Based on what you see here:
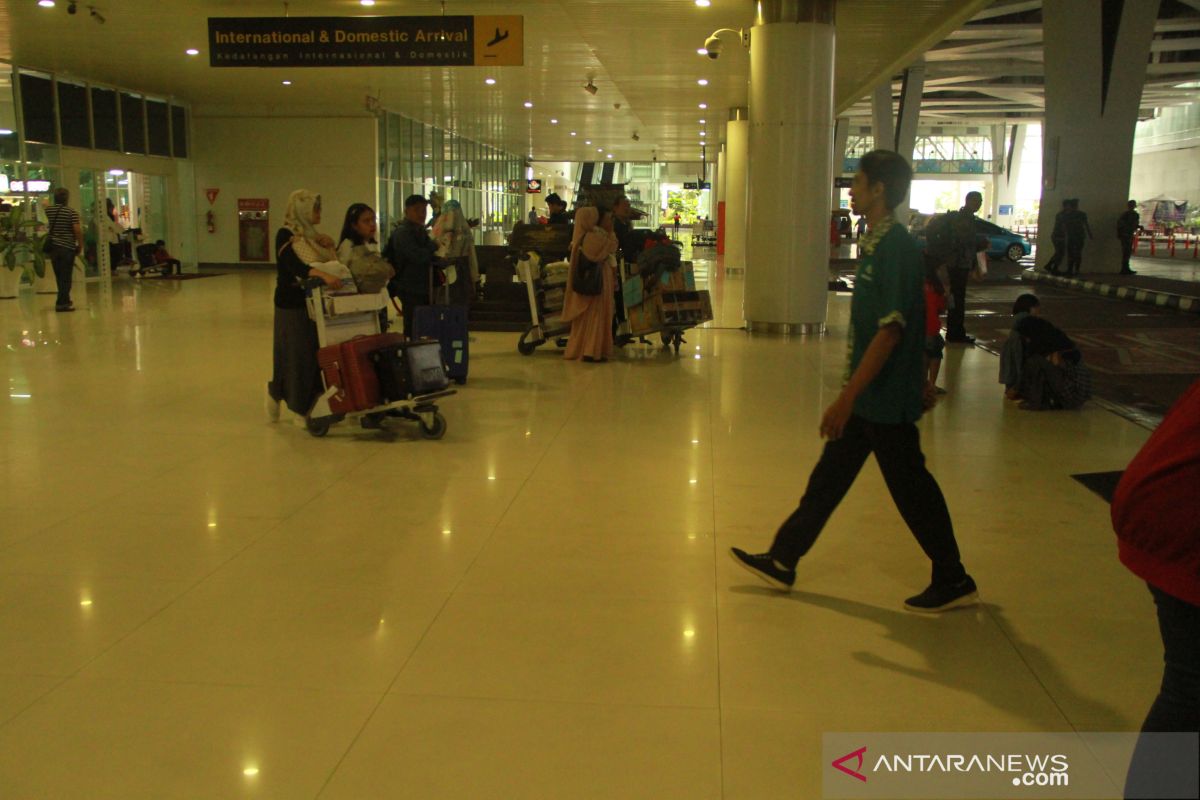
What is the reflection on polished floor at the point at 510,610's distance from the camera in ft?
9.71

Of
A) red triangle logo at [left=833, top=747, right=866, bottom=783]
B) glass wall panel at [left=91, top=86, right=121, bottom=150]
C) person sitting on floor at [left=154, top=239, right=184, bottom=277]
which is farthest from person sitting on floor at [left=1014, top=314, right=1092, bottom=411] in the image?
glass wall panel at [left=91, top=86, right=121, bottom=150]

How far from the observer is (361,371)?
7.00 meters

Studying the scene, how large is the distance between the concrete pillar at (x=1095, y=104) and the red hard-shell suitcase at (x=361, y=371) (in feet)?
67.9

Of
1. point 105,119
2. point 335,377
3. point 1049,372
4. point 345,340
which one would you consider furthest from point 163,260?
point 1049,372

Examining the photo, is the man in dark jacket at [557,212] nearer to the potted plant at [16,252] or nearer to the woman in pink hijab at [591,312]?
the woman in pink hijab at [591,312]

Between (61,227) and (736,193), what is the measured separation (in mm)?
14545

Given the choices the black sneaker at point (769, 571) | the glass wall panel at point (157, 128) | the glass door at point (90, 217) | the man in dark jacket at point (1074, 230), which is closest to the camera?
the black sneaker at point (769, 571)

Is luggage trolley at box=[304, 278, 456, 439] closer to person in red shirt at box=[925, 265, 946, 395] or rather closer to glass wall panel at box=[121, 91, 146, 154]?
person in red shirt at box=[925, 265, 946, 395]

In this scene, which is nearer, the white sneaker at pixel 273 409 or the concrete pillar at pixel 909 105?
the white sneaker at pixel 273 409

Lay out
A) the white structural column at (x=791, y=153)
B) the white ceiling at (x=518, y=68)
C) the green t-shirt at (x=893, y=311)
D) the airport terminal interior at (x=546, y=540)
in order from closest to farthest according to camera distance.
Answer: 1. the airport terminal interior at (x=546, y=540)
2. the green t-shirt at (x=893, y=311)
3. the white structural column at (x=791, y=153)
4. the white ceiling at (x=518, y=68)

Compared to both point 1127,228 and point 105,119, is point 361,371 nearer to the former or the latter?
point 105,119

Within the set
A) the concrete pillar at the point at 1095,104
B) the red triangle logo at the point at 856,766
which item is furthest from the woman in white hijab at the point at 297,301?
the concrete pillar at the point at 1095,104

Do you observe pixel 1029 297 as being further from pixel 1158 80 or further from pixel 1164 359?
pixel 1158 80

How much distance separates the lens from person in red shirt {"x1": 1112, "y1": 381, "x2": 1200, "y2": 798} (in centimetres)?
206
